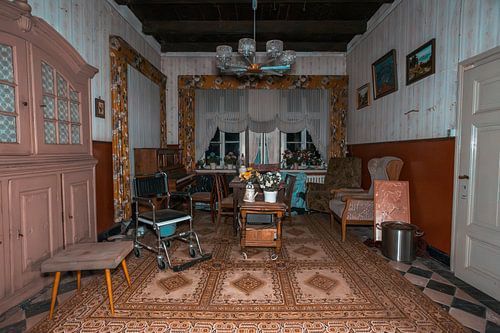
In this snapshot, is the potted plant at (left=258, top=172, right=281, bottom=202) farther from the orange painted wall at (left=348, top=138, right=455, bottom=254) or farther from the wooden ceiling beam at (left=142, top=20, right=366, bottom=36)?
the wooden ceiling beam at (left=142, top=20, right=366, bottom=36)

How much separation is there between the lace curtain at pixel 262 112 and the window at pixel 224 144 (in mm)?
248

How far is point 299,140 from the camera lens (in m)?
7.20

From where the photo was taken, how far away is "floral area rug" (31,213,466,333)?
2.16 metres

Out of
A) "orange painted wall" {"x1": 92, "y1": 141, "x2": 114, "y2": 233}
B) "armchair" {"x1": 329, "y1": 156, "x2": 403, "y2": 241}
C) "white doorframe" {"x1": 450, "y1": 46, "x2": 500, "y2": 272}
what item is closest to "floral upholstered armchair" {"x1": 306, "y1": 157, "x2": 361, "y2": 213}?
"armchair" {"x1": 329, "y1": 156, "x2": 403, "y2": 241}

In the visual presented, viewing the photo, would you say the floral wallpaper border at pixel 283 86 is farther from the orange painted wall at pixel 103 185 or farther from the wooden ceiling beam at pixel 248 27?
the orange painted wall at pixel 103 185

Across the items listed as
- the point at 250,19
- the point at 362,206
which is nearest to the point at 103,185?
the point at 362,206

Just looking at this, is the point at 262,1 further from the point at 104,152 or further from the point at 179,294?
the point at 179,294

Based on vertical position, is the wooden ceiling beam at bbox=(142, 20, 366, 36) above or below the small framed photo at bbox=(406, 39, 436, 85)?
above

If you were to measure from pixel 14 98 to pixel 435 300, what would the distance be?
4094 millimetres

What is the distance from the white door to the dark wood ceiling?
239 cm

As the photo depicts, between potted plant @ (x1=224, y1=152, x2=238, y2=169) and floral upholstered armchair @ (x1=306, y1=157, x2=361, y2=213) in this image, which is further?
potted plant @ (x1=224, y1=152, x2=238, y2=169)

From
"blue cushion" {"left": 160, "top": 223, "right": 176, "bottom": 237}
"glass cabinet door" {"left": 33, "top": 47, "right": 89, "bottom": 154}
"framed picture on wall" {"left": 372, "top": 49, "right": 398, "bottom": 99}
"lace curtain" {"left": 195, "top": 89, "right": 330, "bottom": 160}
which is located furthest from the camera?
"lace curtain" {"left": 195, "top": 89, "right": 330, "bottom": 160}

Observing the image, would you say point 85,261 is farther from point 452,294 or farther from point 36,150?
point 452,294

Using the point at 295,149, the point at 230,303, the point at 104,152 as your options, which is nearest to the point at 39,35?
the point at 104,152
